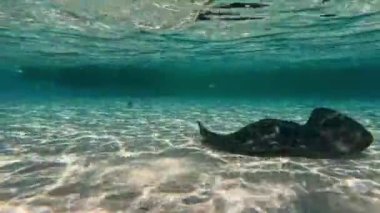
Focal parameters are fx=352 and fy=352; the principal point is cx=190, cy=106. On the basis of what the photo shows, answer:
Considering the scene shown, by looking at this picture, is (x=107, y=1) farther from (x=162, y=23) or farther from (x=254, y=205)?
(x=254, y=205)

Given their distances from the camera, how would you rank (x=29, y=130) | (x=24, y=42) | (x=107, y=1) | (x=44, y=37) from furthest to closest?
(x=24, y=42)
(x=44, y=37)
(x=107, y=1)
(x=29, y=130)

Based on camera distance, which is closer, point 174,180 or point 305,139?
point 174,180

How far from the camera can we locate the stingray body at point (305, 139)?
→ 304 inches

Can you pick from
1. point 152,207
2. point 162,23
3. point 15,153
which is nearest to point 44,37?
point 162,23

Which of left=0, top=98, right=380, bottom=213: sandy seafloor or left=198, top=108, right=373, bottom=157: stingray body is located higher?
left=198, top=108, right=373, bottom=157: stingray body

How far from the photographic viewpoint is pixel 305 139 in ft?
26.0

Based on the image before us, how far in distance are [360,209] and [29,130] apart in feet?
35.2

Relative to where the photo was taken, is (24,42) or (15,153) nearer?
(15,153)

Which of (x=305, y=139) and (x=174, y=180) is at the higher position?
(x=305, y=139)

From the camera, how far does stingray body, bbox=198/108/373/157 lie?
771 cm

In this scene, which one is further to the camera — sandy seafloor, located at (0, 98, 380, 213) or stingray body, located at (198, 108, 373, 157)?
stingray body, located at (198, 108, 373, 157)

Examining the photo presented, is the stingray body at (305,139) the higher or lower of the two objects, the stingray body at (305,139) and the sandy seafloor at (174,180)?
the higher

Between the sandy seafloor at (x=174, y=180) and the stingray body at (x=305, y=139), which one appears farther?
the stingray body at (x=305, y=139)

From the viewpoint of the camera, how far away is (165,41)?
Answer: 24953mm
